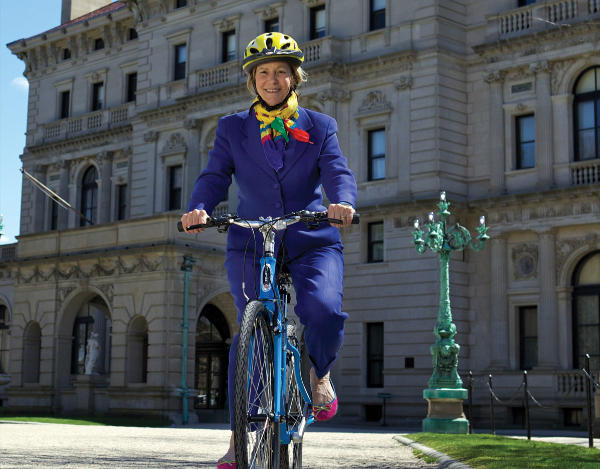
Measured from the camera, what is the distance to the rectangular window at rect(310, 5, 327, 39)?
4000cm

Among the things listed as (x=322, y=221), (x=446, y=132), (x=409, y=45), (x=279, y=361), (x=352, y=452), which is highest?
(x=409, y=45)

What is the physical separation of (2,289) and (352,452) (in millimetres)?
39980

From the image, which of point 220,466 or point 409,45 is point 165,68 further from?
point 220,466

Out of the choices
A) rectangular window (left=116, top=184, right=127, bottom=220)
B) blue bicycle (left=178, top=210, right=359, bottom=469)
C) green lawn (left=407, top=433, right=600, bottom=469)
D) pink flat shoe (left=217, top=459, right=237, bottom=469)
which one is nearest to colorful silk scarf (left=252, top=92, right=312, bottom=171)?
blue bicycle (left=178, top=210, right=359, bottom=469)

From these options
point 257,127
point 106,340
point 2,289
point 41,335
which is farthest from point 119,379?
point 257,127

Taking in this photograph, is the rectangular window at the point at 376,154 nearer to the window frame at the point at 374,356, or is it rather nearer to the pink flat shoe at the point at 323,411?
the window frame at the point at 374,356

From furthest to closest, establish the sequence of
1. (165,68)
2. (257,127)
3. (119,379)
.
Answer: (165,68) → (119,379) → (257,127)

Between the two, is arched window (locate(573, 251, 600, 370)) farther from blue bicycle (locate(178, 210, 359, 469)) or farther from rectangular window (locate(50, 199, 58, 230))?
rectangular window (locate(50, 199, 58, 230))

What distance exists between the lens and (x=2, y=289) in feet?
168

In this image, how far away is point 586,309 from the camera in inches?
1303

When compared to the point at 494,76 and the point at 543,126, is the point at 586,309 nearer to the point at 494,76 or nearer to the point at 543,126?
the point at 543,126

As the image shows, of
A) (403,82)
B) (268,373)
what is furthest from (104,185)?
(268,373)

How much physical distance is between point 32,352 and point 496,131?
1861cm

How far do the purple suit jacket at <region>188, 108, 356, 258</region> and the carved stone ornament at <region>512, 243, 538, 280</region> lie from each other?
28189mm
